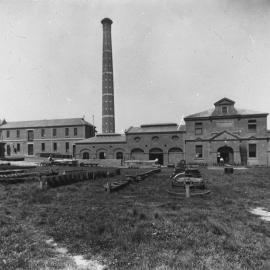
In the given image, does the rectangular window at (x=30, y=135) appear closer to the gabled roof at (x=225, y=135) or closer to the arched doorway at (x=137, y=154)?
the arched doorway at (x=137, y=154)

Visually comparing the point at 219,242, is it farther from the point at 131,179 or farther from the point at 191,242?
the point at 131,179

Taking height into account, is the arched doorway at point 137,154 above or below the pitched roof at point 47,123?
below

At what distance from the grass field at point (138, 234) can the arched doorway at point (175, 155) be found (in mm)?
30728

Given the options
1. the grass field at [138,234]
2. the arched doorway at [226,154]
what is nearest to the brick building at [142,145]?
the arched doorway at [226,154]

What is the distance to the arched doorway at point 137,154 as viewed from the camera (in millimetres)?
42875

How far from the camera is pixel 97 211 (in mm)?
8602

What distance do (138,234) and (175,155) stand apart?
1409 inches

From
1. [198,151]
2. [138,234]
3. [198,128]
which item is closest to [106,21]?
[198,128]

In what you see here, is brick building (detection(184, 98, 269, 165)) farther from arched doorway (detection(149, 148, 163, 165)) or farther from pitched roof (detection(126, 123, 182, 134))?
arched doorway (detection(149, 148, 163, 165))

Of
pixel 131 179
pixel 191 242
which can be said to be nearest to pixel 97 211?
pixel 191 242

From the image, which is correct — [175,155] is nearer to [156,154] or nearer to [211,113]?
[156,154]

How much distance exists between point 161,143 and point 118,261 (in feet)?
123

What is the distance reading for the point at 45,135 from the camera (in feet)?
179

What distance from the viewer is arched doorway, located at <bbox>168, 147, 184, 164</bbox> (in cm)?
4112
